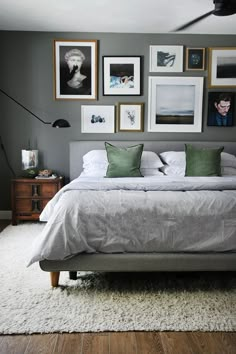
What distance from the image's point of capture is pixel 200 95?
15.0ft

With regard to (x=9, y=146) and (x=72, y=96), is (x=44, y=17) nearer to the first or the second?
(x=72, y=96)

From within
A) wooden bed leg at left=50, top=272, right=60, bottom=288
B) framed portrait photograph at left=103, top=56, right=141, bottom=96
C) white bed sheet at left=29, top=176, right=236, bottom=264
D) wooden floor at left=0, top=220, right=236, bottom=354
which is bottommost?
wooden floor at left=0, top=220, right=236, bottom=354

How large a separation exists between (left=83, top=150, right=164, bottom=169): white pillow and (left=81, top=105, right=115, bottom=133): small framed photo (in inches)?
16.8

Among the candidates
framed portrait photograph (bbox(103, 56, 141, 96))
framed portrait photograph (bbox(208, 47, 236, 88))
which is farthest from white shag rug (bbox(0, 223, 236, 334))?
framed portrait photograph (bbox(208, 47, 236, 88))

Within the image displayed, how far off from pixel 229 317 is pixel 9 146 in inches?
135

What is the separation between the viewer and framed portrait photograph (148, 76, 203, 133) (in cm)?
453

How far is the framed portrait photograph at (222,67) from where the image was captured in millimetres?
4500

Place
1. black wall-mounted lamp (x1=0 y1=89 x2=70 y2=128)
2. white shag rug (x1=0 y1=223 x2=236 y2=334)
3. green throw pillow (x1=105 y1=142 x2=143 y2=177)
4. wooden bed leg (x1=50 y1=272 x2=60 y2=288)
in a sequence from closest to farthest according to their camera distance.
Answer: white shag rug (x1=0 y1=223 x2=236 y2=334)
wooden bed leg (x1=50 y1=272 x2=60 y2=288)
green throw pillow (x1=105 y1=142 x2=143 y2=177)
black wall-mounted lamp (x1=0 y1=89 x2=70 y2=128)

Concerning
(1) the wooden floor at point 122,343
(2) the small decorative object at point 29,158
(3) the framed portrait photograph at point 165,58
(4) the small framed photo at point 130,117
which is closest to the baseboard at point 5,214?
(2) the small decorative object at point 29,158

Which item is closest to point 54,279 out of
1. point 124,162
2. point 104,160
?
point 124,162

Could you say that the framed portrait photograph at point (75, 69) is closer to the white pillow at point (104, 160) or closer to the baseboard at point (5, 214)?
the white pillow at point (104, 160)

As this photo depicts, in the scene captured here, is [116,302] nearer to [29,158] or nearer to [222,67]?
[29,158]

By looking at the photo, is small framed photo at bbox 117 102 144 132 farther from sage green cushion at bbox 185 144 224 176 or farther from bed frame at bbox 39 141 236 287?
bed frame at bbox 39 141 236 287

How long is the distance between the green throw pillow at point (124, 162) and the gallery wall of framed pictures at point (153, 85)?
2.05ft
